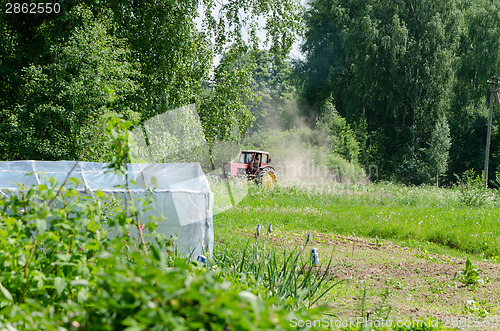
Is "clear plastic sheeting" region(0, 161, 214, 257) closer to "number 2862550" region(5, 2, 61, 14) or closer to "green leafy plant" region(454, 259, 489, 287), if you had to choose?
"green leafy plant" region(454, 259, 489, 287)

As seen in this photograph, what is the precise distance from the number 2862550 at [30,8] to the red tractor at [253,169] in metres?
10.1

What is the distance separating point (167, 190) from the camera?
6277 mm

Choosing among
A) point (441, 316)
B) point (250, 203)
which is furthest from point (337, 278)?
point (250, 203)

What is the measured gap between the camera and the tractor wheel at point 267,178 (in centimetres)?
1942

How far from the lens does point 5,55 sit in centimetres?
1138

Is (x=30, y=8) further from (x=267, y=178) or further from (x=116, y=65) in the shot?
(x=267, y=178)

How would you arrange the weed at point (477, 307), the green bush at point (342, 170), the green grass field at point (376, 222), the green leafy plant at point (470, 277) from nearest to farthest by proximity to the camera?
the weed at point (477, 307), the green leafy plant at point (470, 277), the green grass field at point (376, 222), the green bush at point (342, 170)

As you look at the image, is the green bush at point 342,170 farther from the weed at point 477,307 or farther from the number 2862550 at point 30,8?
the weed at point 477,307

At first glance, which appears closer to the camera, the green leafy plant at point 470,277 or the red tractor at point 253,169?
the green leafy plant at point 470,277

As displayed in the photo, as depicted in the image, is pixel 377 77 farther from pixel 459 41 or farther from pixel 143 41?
pixel 143 41

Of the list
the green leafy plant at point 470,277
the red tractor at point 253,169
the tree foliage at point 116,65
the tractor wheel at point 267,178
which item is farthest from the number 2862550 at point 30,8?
the tractor wheel at point 267,178

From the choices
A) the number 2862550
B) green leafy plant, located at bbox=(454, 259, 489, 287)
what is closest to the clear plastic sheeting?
green leafy plant, located at bbox=(454, 259, 489, 287)

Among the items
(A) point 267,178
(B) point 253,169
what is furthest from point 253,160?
(A) point 267,178

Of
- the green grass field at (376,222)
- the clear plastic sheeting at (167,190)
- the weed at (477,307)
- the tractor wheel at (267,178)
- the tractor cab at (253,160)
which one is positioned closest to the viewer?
the weed at (477,307)
